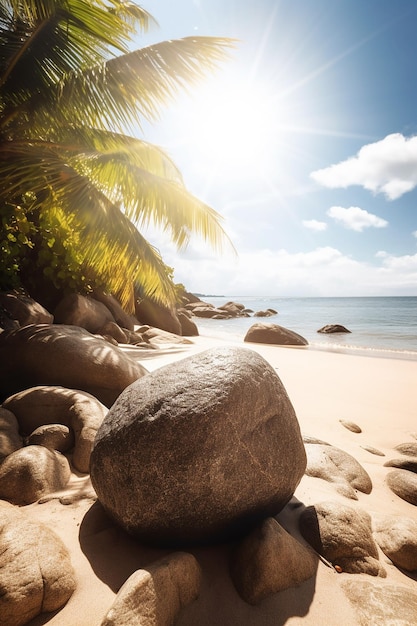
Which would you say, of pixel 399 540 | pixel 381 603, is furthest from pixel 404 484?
pixel 381 603

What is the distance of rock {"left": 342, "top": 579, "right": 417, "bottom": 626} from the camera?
145 centimetres

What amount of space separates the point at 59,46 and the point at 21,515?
596 cm

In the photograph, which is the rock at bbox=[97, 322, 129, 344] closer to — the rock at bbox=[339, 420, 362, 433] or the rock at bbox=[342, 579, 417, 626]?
the rock at bbox=[339, 420, 362, 433]

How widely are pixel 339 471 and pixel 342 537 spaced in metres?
0.97

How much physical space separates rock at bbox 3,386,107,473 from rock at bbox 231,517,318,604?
63.6 inches

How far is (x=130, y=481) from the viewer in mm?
1751

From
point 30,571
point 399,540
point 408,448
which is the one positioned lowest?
point 408,448

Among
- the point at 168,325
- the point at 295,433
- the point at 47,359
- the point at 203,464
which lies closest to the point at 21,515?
the point at 203,464

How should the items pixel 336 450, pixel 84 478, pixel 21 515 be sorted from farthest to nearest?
1. pixel 336 450
2. pixel 84 478
3. pixel 21 515

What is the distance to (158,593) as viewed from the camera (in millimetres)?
1361

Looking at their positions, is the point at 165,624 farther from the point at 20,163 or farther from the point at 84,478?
the point at 20,163

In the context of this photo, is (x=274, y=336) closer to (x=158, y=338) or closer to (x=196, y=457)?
(x=158, y=338)

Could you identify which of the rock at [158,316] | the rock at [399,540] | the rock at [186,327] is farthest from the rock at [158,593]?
the rock at [186,327]

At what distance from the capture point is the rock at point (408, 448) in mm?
3426
